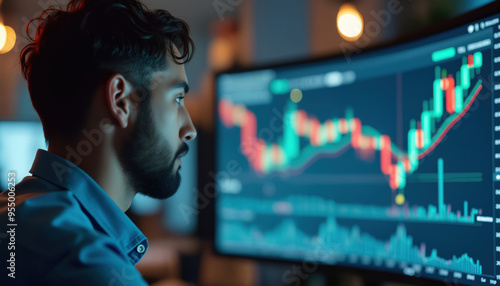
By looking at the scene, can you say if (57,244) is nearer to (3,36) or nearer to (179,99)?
(179,99)

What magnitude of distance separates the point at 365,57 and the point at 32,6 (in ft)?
10.1

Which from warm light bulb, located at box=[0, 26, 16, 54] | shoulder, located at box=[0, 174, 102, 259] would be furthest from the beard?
warm light bulb, located at box=[0, 26, 16, 54]

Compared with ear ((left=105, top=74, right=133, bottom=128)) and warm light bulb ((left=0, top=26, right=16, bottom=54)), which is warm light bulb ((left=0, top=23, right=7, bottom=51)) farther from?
ear ((left=105, top=74, right=133, bottom=128))

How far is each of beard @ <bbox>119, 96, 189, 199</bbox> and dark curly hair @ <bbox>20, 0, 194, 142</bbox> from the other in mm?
59

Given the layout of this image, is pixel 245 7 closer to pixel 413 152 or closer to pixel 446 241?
pixel 413 152

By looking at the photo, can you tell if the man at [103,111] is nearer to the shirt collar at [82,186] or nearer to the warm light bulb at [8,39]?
the shirt collar at [82,186]

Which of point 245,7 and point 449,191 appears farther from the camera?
point 245,7

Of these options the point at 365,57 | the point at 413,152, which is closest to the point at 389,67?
the point at 365,57

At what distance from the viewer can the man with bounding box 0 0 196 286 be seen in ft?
2.25

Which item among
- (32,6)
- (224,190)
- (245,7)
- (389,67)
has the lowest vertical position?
(224,190)

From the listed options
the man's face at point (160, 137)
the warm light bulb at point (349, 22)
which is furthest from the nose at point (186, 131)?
the warm light bulb at point (349, 22)

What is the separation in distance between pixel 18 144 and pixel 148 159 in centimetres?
140

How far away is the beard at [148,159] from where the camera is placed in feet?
2.39

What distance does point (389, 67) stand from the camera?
3.07 feet
